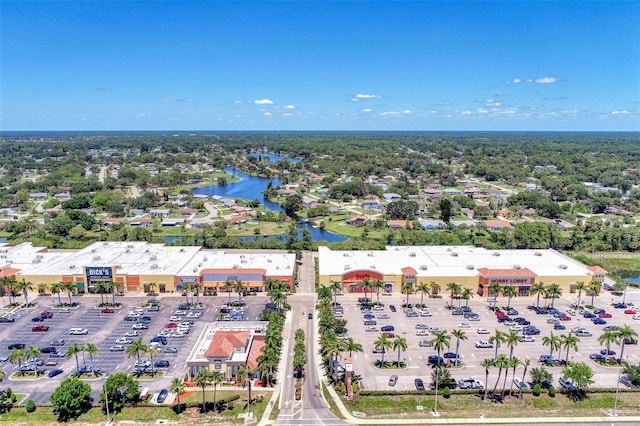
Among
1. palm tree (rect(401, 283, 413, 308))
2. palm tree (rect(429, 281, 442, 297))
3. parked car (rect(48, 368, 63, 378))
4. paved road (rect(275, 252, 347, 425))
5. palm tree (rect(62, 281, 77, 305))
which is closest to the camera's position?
paved road (rect(275, 252, 347, 425))

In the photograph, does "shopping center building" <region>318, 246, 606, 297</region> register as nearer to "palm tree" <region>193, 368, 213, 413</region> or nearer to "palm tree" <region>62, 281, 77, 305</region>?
"palm tree" <region>193, 368, 213, 413</region>

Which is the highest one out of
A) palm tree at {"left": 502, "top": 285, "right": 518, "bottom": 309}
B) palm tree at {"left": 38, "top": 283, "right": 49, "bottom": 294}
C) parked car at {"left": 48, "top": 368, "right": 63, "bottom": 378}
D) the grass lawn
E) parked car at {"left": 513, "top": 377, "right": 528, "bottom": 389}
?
palm tree at {"left": 502, "top": 285, "right": 518, "bottom": 309}

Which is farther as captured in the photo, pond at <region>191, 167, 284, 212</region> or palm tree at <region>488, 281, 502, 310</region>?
pond at <region>191, 167, 284, 212</region>

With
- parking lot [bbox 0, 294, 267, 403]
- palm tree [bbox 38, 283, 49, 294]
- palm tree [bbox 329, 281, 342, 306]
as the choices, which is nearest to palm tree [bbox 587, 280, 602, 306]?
palm tree [bbox 329, 281, 342, 306]

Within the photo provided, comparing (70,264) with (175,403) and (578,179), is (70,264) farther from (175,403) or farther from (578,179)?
(578,179)

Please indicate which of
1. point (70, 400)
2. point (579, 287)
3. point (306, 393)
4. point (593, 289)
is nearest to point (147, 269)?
point (70, 400)

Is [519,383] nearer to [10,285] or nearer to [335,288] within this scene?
[335,288]
